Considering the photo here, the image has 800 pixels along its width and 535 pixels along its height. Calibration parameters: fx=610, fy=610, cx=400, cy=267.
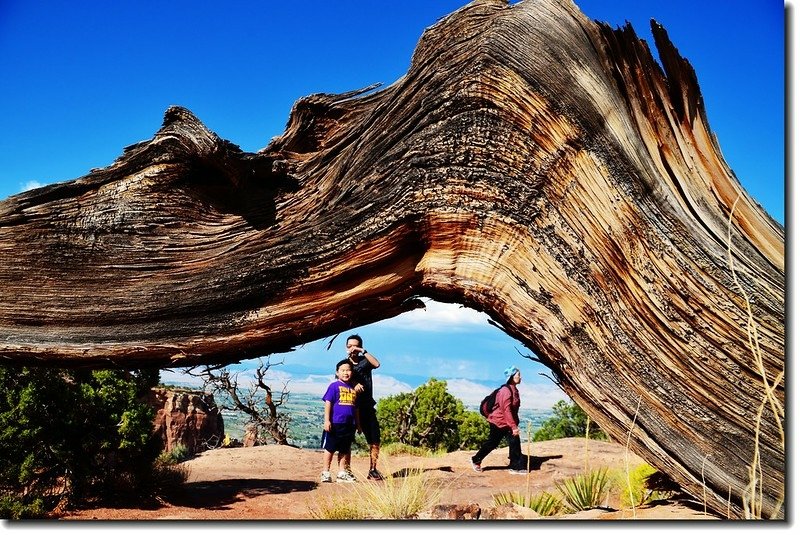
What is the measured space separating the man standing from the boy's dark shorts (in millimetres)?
316

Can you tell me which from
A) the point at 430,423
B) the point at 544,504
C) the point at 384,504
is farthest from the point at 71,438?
the point at 430,423

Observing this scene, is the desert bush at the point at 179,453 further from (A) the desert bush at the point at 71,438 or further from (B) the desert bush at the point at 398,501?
(B) the desert bush at the point at 398,501

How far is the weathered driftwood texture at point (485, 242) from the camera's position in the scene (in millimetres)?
1988

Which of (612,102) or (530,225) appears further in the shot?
(612,102)

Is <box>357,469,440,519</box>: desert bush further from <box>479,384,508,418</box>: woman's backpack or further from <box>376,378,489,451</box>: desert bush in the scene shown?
<box>376,378,489,451</box>: desert bush

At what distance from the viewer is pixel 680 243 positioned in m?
1.99

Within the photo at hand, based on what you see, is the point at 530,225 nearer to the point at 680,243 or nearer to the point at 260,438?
the point at 680,243

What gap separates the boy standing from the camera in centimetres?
648

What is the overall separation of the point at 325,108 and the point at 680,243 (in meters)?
1.61

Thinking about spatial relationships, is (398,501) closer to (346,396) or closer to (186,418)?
(346,396)

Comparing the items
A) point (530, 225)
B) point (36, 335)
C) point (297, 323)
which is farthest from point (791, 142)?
point (36, 335)

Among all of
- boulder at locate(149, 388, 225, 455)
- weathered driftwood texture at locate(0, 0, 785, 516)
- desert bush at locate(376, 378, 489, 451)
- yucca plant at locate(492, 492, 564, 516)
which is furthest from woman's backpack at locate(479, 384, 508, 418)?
boulder at locate(149, 388, 225, 455)

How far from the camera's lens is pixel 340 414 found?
6.48m

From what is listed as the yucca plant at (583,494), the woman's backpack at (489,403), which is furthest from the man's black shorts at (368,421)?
the yucca plant at (583,494)
